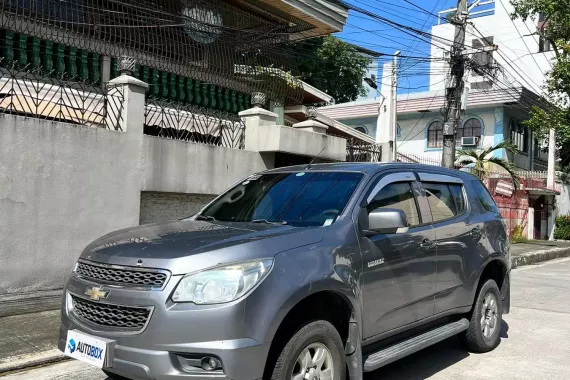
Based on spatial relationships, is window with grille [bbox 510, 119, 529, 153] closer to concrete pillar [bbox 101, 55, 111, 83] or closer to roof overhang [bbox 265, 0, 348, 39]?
roof overhang [bbox 265, 0, 348, 39]

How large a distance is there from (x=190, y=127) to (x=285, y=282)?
6400 mm

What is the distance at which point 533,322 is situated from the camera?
22.2 ft

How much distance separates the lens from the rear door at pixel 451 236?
4516mm

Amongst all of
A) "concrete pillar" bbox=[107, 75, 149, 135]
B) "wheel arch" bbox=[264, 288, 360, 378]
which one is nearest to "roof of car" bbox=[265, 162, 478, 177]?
"wheel arch" bbox=[264, 288, 360, 378]

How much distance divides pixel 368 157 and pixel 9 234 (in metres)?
8.64

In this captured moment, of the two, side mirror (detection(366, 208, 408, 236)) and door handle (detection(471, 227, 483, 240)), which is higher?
side mirror (detection(366, 208, 408, 236))

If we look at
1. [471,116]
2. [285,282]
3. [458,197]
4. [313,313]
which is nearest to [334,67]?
[471,116]

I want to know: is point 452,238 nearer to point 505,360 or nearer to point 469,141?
point 505,360

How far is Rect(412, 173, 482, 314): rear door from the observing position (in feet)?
14.8

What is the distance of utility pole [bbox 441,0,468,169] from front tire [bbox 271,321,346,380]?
10.6 metres

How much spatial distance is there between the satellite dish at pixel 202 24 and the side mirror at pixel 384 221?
27.1ft

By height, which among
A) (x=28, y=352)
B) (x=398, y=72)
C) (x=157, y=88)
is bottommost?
(x=28, y=352)

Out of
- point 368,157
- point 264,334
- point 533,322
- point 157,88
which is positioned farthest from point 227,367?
point 368,157

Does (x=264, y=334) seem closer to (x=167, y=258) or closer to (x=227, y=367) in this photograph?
(x=227, y=367)
